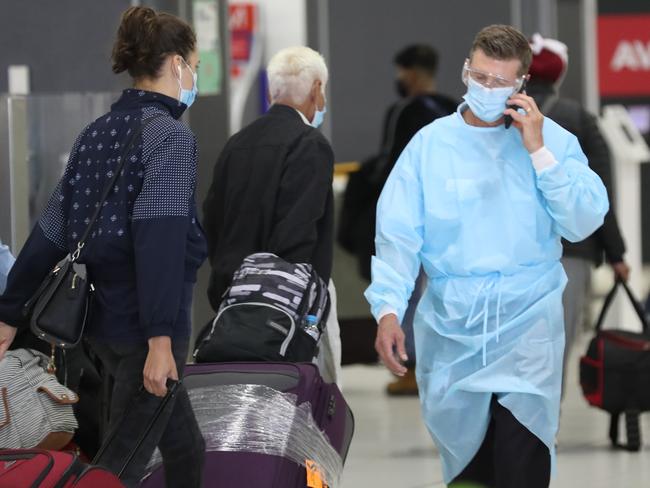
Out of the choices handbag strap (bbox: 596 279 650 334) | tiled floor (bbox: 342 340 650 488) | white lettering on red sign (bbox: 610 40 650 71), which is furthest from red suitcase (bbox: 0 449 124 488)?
white lettering on red sign (bbox: 610 40 650 71)

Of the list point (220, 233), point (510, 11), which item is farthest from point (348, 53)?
point (220, 233)

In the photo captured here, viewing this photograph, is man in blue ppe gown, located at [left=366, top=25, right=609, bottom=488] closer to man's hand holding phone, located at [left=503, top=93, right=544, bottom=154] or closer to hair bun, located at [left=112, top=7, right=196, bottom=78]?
man's hand holding phone, located at [left=503, top=93, right=544, bottom=154]

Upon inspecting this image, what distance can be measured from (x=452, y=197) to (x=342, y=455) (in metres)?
0.93

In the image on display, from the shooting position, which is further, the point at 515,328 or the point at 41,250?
the point at 515,328

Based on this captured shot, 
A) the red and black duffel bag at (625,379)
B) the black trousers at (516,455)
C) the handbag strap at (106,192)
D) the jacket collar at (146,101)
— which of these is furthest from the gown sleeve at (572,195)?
the red and black duffel bag at (625,379)

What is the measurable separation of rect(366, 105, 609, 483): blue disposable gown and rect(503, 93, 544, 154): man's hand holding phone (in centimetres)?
8

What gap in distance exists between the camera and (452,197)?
4.12 m

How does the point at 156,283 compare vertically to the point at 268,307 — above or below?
above


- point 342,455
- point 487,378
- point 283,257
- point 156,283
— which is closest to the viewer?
point 156,283

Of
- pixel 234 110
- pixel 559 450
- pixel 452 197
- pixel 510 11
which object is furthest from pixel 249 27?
pixel 452 197

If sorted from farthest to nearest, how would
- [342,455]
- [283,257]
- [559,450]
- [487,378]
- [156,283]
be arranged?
[559,450] → [283,257] → [342,455] → [487,378] → [156,283]

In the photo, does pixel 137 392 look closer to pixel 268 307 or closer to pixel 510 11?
pixel 268 307

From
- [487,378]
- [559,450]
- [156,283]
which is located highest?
[156,283]

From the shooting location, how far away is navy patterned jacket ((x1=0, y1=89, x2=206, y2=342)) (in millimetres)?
3496
